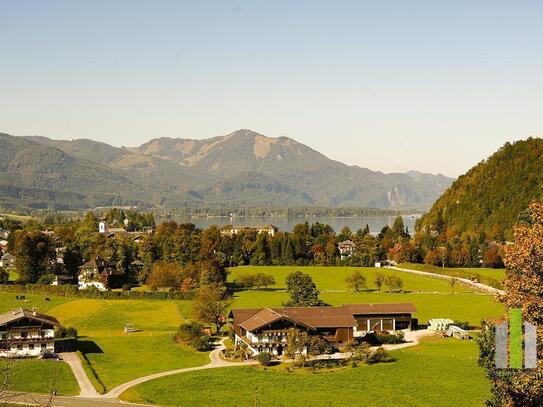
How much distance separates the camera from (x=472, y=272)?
362 feet

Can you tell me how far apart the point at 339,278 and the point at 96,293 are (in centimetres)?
4009

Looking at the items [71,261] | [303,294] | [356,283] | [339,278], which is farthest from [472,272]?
[71,261]

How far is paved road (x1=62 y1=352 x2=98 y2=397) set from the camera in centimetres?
4429

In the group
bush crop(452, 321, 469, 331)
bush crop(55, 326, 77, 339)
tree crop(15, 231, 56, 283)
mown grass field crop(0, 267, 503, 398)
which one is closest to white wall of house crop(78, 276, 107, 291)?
tree crop(15, 231, 56, 283)

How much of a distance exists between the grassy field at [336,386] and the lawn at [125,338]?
4.74 meters

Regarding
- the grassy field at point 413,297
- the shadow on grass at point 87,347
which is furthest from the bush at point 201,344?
the grassy field at point 413,297

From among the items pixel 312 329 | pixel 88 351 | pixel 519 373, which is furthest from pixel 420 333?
pixel 519 373

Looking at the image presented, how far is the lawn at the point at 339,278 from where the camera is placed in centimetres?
9731

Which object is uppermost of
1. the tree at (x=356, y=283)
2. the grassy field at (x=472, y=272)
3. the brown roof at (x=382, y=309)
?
the grassy field at (x=472, y=272)

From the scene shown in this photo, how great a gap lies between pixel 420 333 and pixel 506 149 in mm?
141894

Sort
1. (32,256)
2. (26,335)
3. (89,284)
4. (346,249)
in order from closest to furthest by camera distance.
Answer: (26,335)
(32,256)
(89,284)
(346,249)

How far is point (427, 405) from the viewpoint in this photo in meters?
40.8

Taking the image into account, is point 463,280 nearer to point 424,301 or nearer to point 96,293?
point 424,301

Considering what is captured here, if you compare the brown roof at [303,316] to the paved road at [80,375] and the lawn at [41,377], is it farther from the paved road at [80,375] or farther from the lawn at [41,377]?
the lawn at [41,377]
